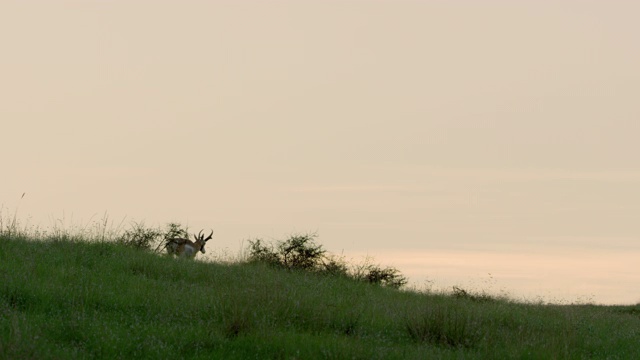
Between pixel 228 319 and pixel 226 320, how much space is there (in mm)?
62

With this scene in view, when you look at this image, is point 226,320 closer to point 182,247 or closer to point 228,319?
point 228,319

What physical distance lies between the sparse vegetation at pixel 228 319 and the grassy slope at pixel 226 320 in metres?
0.02

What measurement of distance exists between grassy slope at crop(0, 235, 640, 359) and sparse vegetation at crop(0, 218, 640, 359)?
0.07 feet

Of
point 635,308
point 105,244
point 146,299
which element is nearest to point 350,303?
point 146,299

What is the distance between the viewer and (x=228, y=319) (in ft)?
41.4

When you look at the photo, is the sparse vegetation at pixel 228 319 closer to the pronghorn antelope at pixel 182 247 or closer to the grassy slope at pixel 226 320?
the grassy slope at pixel 226 320

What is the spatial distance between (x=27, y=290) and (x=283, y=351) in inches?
188

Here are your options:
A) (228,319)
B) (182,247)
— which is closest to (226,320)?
(228,319)

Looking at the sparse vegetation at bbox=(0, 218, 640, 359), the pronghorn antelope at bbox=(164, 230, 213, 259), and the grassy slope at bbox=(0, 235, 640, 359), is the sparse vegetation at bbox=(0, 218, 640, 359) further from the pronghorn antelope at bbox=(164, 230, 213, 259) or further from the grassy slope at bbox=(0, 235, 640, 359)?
the pronghorn antelope at bbox=(164, 230, 213, 259)

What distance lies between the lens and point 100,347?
11.2 m

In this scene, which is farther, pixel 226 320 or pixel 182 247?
pixel 182 247

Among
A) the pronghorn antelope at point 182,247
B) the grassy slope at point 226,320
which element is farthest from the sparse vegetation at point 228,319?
the pronghorn antelope at point 182,247

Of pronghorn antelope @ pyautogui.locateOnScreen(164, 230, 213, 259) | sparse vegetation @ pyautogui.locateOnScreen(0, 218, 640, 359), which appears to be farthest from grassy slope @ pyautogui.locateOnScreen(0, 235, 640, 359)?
pronghorn antelope @ pyautogui.locateOnScreen(164, 230, 213, 259)

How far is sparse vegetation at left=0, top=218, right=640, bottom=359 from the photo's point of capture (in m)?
11.6
